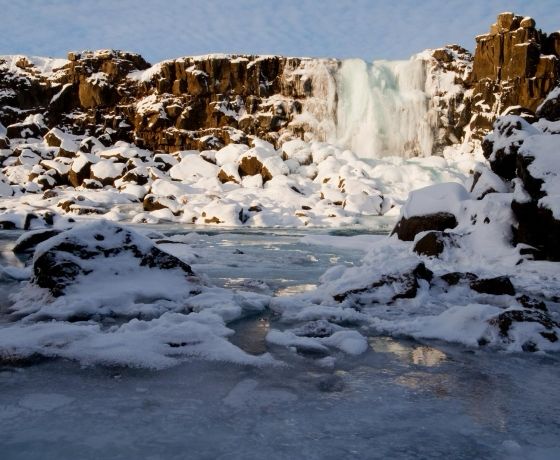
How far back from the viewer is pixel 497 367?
4.06 meters

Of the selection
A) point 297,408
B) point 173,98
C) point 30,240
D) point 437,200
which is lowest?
point 297,408

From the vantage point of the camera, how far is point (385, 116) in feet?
139

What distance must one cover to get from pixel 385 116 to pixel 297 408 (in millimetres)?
41909

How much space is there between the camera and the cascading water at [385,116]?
4250cm

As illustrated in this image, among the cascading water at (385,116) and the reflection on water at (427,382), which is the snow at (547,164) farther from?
the cascading water at (385,116)

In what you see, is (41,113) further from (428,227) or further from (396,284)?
(396,284)

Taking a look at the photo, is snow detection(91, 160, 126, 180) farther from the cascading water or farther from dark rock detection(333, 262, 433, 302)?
dark rock detection(333, 262, 433, 302)

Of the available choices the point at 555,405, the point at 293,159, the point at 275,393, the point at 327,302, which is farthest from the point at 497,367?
the point at 293,159

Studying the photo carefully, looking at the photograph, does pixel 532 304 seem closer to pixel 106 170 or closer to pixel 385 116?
pixel 106 170

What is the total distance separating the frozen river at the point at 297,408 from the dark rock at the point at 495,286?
2417mm

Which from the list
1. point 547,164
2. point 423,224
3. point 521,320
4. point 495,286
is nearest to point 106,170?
point 423,224

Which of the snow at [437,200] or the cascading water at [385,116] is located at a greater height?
the cascading water at [385,116]

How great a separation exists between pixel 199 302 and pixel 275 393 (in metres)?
3.05

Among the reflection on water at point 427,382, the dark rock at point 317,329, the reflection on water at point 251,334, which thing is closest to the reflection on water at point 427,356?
the reflection on water at point 427,382
